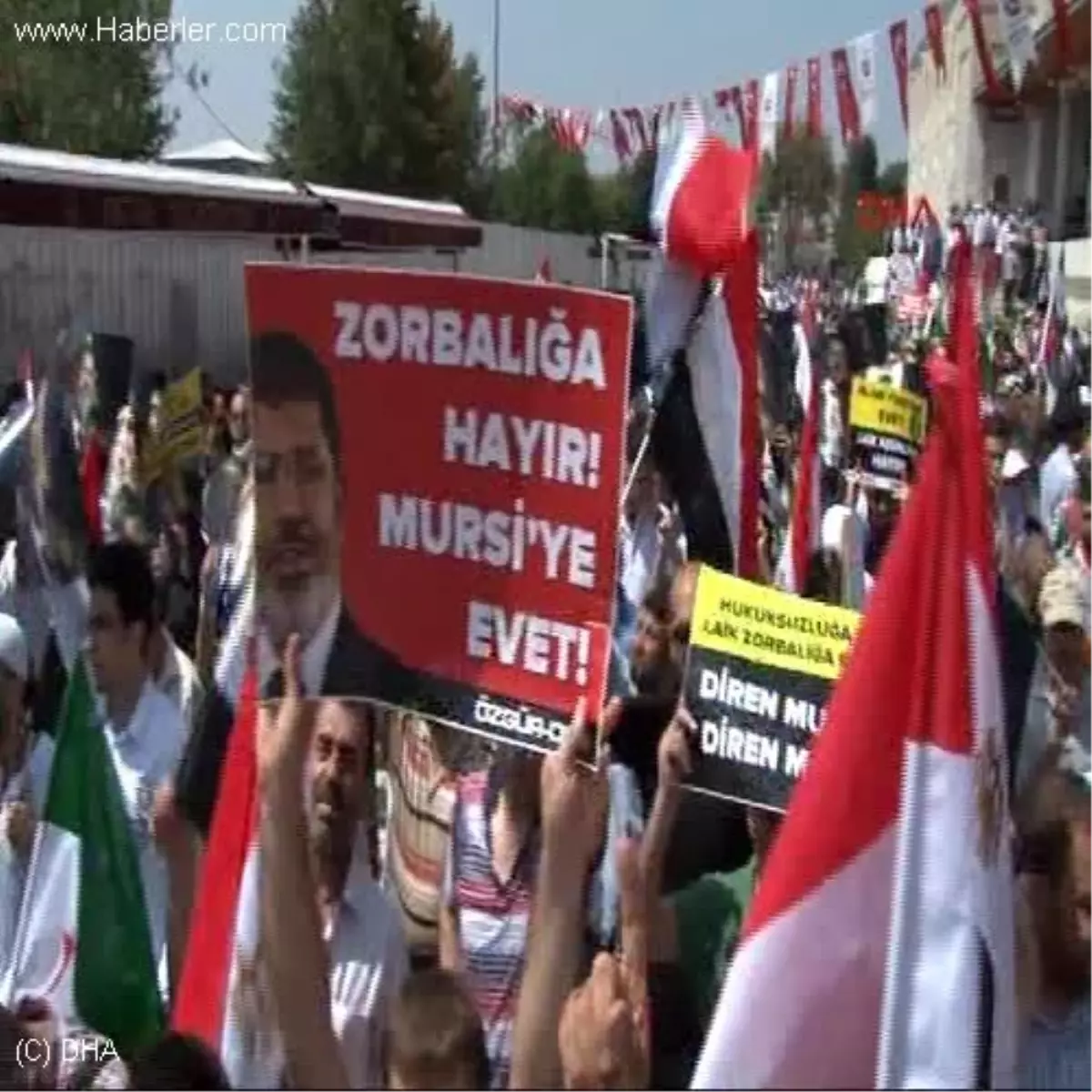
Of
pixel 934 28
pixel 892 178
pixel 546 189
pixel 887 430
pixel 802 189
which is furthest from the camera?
pixel 892 178

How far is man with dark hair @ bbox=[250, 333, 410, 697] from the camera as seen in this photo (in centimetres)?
347

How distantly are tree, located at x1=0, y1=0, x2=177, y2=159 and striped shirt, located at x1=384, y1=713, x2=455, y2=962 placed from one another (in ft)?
91.0

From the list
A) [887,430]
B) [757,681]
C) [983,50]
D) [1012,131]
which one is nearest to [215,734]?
[757,681]

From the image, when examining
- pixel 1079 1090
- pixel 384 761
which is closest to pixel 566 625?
pixel 1079 1090

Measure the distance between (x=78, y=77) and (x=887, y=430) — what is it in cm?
2518

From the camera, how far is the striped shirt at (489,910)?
3.94 metres

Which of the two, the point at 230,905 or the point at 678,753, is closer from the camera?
the point at 230,905

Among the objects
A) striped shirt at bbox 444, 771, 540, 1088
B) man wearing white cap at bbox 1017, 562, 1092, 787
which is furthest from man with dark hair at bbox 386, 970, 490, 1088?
man wearing white cap at bbox 1017, 562, 1092, 787

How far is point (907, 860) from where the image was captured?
2.85m

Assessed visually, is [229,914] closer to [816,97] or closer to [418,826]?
[418,826]

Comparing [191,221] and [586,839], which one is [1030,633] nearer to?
[586,839]

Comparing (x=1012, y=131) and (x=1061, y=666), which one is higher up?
(x=1012, y=131)

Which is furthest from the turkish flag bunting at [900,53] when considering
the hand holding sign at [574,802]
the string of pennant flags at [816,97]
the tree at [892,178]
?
the tree at [892,178]

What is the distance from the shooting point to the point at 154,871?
4.48 m
